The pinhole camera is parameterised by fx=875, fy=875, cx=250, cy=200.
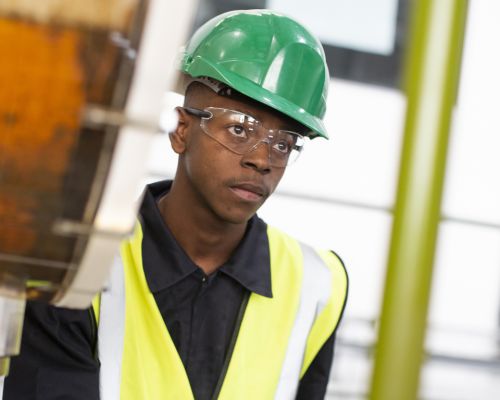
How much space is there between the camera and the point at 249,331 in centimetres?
191

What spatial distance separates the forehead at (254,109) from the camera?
1.92 m

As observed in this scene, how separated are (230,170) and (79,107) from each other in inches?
36.4

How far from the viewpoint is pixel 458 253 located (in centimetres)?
525

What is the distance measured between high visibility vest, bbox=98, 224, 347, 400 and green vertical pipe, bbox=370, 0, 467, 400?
166 centimetres

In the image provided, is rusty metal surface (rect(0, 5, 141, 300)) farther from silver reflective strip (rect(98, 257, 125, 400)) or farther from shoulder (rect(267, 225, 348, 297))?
shoulder (rect(267, 225, 348, 297))

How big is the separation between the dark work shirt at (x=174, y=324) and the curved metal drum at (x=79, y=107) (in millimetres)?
691

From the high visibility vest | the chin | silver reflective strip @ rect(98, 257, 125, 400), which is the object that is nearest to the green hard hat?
the chin

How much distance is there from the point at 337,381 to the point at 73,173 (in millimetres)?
4776

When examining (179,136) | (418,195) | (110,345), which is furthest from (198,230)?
(418,195)

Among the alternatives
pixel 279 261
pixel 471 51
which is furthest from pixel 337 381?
pixel 279 261

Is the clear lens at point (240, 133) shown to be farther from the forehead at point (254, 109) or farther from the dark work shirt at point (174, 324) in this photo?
the dark work shirt at point (174, 324)

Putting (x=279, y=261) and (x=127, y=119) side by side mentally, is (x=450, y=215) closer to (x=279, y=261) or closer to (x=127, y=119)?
(x=279, y=261)

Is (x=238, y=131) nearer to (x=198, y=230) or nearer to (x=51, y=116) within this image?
(x=198, y=230)

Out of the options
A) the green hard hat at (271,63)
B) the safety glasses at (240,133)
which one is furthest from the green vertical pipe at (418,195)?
the safety glasses at (240,133)
